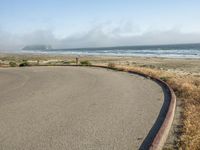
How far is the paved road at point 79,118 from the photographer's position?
6.88 m

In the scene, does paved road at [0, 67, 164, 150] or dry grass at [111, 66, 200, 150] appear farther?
paved road at [0, 67, 164, 150]

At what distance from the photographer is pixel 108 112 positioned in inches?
385

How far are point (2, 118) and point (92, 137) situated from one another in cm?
344

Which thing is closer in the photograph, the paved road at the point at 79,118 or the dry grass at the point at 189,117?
the dry grass at the point at 189,117

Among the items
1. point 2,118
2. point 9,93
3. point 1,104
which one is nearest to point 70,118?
point 2,118

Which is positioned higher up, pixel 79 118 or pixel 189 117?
pixel 189 117

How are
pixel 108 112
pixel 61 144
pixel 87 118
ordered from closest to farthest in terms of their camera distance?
1. pixel 61 144
2. pixel 87 118
3. pixel 108 112

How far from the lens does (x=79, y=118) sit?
29.8 ft

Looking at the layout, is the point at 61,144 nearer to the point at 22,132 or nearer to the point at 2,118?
the point at 22,132

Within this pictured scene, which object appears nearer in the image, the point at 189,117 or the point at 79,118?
the point at 189,117

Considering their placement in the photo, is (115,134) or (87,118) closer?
(115,134)

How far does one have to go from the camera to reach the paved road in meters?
6.88

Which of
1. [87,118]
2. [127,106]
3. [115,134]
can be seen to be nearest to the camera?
[115,134]

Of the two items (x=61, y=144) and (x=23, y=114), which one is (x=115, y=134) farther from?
(x=23, y=114)
